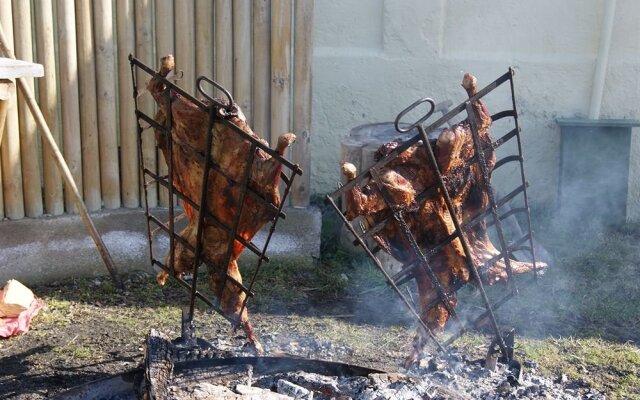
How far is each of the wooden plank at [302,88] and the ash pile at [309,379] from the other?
2.51 metres

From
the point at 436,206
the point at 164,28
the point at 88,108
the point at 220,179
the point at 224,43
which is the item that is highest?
the point at 164,28

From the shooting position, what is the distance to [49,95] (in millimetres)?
6047

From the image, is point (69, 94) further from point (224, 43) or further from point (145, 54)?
point (224, 43)

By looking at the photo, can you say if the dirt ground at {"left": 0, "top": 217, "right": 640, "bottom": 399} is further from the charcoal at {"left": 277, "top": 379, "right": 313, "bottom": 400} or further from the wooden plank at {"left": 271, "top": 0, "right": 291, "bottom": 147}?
the wooden plank at {"left": 271, "top": 0, "right": 291, "bottom": 147}

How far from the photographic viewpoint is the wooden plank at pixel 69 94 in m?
5.97

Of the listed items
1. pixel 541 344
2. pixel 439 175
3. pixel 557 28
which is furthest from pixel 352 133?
pixel 557 28

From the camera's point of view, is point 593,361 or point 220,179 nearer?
point 220,179

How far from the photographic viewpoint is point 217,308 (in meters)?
4.40

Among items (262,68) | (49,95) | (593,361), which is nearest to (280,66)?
(262,68)

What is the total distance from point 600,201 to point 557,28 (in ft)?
6.24

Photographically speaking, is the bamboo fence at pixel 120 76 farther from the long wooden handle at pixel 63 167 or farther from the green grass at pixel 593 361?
the green grass at pixel 593 361

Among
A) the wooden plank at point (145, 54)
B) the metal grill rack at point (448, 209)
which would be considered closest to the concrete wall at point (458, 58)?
the wooden plank at point (145, 54)

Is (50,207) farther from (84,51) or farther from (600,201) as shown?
(600,201)

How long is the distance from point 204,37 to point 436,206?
3089 mm
